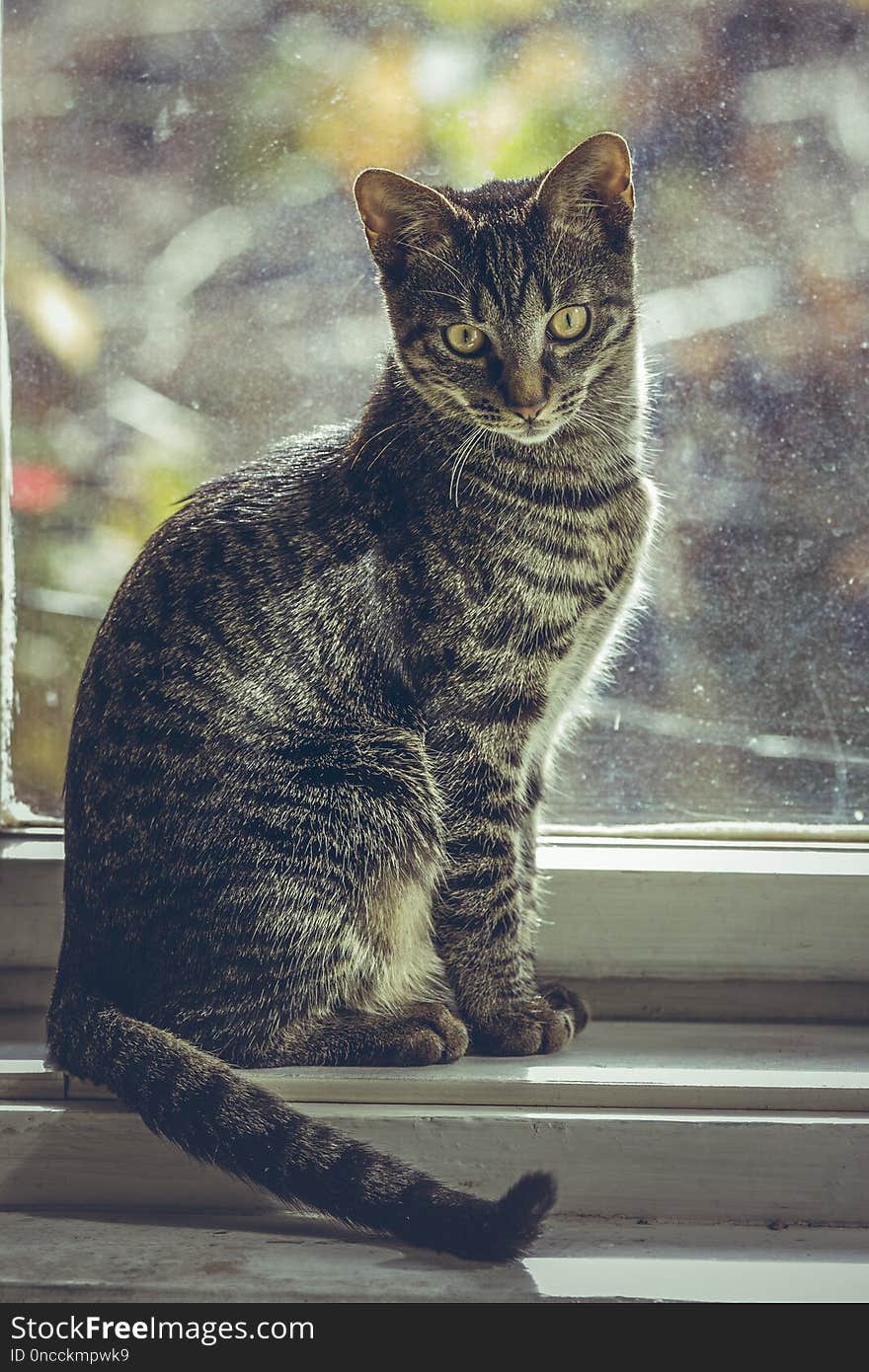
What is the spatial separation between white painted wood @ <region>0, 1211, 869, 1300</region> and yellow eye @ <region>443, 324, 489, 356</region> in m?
0.83

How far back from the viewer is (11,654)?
1562 millimetres

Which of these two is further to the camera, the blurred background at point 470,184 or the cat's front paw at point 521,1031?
the blurred background at point 470,184

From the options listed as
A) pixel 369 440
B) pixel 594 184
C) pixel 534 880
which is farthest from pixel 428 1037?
pixel 594 184

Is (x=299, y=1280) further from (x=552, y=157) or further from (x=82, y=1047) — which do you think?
(x=552, y=157)

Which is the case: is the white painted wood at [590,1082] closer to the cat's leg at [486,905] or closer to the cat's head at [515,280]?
the cat's leg at [486,905]

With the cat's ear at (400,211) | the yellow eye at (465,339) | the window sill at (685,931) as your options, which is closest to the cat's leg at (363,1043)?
the window sill at (685,931)

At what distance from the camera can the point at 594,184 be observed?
4.40ft

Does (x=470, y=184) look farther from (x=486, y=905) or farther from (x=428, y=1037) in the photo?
(x=428, y=1037)

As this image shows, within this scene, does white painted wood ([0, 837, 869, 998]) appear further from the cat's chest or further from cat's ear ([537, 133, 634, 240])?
cat's ear ([537, 133, 634, 240])

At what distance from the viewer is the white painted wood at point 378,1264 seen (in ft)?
3.51

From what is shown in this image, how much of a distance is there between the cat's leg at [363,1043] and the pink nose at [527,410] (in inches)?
23.6

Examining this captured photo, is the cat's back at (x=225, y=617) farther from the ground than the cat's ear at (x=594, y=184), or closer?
closer

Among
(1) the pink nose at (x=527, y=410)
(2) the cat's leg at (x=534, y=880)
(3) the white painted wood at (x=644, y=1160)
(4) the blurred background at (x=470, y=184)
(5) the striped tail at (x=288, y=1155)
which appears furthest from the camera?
(4) the blurred background at (x=470, y=184)

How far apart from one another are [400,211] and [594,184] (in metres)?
0.19
